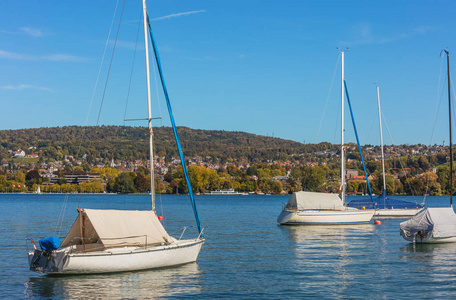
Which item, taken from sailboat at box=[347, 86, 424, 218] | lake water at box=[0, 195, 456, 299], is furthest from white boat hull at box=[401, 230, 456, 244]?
sailboat at box=[347, 86, 424, 218]

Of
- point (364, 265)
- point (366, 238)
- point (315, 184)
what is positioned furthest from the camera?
point (315, 184)

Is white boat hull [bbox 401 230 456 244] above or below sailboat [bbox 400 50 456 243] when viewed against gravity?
below

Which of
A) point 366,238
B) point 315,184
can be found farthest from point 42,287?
point 315,184

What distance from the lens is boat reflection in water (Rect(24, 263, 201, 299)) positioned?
22.3 metres

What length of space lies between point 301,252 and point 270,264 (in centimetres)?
496

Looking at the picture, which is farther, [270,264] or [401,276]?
[270,264]

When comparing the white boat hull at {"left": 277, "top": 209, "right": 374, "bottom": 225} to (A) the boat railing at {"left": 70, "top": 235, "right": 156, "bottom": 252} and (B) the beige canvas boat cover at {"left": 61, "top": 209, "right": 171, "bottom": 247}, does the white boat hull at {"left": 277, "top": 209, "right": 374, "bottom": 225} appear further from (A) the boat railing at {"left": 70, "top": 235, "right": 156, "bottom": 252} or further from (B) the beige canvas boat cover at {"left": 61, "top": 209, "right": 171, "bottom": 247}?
(A) the boat railing at {"left": 70, "top": 235, "right": 156, "bottom": 252}

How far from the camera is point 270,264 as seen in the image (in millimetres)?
30359

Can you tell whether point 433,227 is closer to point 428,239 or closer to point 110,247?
point 428,239

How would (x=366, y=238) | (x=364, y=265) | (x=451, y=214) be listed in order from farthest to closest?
(x=366, y=238)
(x=451, y=214)
(x=364, y=265)

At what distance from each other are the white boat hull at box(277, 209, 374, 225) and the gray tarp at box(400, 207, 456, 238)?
14.3 m

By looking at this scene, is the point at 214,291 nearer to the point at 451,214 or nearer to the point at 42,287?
the point at 42,287

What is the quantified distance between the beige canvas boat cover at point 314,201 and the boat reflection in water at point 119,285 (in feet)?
87.3

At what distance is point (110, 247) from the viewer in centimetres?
2508
